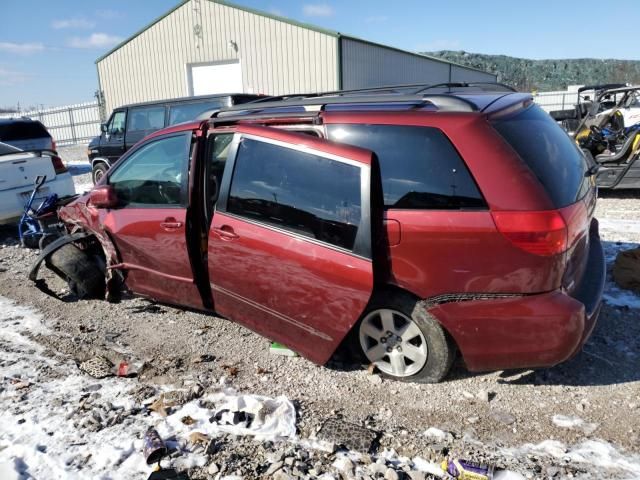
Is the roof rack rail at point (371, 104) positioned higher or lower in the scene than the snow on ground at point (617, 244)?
higher

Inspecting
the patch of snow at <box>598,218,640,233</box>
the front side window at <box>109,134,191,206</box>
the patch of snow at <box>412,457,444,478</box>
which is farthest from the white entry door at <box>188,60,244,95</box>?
the patch of snow at <box>412,457,444,478</box>

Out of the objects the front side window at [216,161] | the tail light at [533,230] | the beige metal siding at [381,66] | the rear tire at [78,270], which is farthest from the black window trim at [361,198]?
the beige metal siding at [381,66]

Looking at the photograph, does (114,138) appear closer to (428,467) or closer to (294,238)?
(294,238)

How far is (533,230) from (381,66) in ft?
60.8

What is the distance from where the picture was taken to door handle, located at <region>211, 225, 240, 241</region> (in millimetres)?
3402

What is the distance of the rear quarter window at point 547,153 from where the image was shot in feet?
8.82

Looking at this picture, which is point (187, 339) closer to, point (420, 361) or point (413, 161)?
point (420, 361)

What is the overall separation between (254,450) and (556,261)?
6.37 ft

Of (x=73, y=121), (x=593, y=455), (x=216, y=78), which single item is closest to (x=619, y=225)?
(x=593, y=455)

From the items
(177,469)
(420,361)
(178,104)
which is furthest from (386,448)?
(178,104)

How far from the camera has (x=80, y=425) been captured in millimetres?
2871

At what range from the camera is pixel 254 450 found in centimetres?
263

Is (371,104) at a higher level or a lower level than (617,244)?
higher

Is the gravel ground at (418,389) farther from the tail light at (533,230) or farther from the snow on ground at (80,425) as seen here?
the tail light at (533,230)
